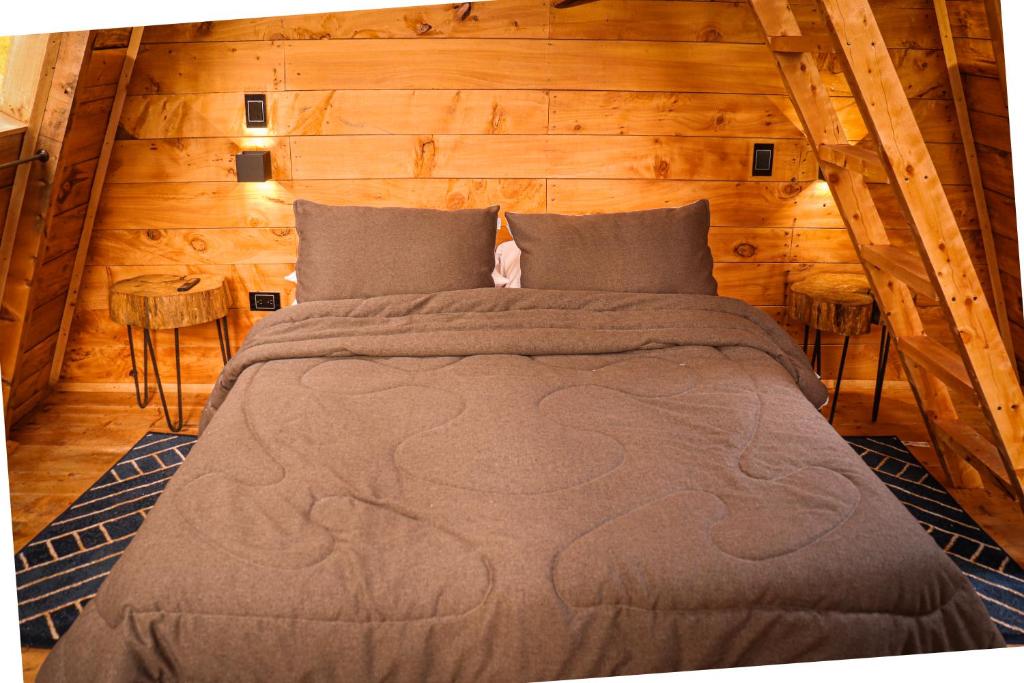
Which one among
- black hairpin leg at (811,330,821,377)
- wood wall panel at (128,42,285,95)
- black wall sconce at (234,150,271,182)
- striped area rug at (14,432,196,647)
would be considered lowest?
striped area rug at (14,432,196,647)

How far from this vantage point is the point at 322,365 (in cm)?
266

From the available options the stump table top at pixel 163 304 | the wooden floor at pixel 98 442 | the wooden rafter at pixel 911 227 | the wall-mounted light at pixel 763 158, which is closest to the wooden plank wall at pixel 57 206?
the wooden floor at pixel 98 442

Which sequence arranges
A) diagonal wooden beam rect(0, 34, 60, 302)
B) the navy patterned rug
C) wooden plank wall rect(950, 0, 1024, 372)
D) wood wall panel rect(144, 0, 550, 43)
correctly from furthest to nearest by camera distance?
wood wall panel rect(144, 0, 550, 43) → wooden plank wall rect(950, 0, 1024, 372) → diagonal wooden beam rect(0, 34, 60, 302) → the navy patterned rug

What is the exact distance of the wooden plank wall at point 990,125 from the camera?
10.7 ft

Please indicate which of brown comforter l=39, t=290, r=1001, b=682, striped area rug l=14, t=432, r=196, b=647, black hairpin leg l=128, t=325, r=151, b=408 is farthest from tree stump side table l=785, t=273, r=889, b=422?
black hairpin leg l=128, t=325, r=151, b=408

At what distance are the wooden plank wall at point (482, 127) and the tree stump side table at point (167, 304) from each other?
0.21 metres

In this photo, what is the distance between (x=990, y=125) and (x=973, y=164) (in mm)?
177

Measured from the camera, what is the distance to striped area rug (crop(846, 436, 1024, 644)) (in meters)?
2.36

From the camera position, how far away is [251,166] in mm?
3439

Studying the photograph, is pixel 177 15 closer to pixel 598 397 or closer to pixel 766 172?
pixel 598 397

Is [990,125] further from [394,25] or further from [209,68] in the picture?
[209,68]

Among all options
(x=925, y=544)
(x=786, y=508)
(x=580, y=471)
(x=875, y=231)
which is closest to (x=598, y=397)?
(x=580, y=471)

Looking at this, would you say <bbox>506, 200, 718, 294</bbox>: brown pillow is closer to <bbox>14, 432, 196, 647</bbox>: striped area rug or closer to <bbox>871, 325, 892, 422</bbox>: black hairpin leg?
<bbox>871, 325, 892, 422</bbox>: black hairpin leg

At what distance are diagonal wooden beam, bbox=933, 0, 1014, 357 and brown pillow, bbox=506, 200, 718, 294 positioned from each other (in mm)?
1075
